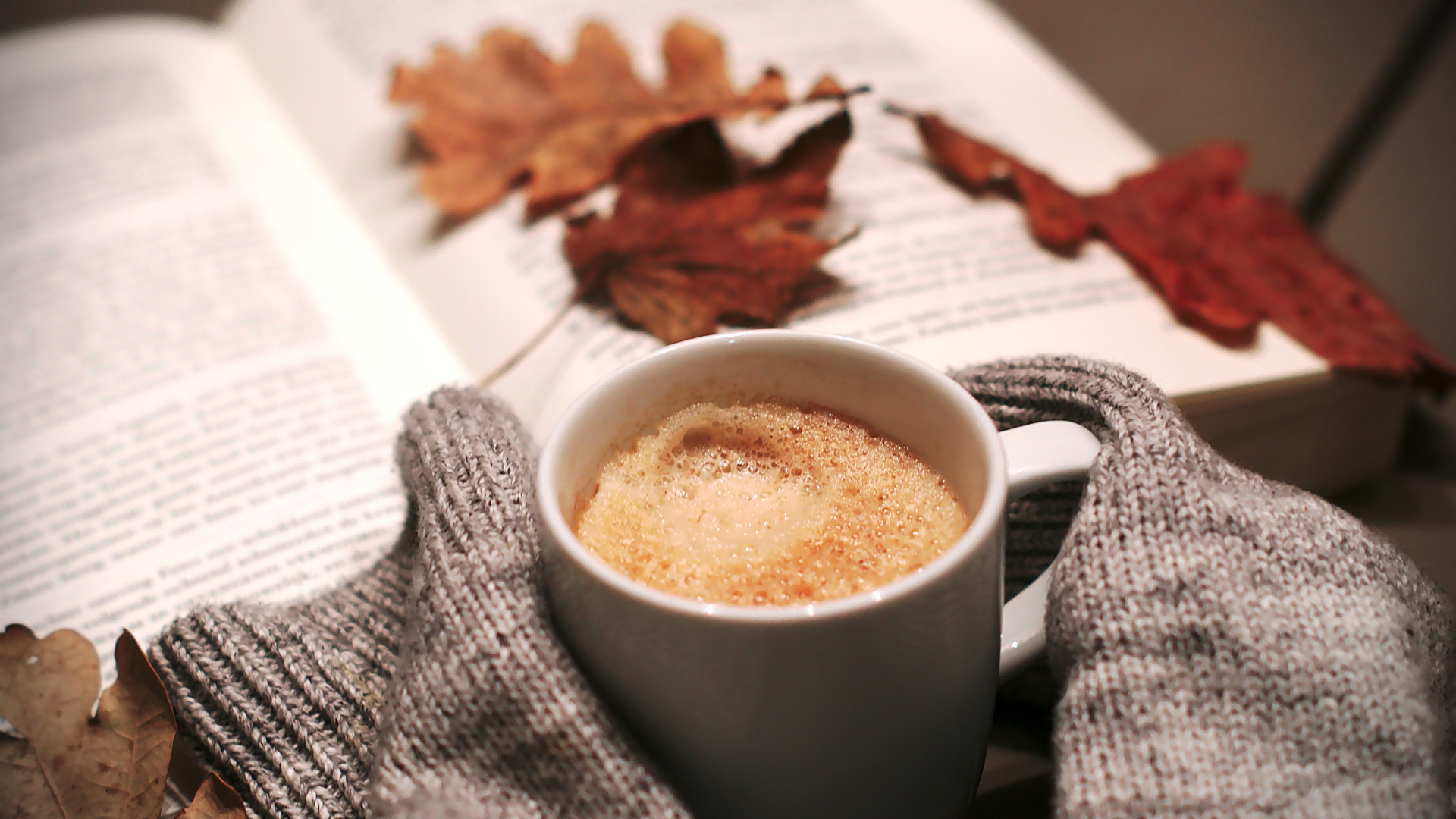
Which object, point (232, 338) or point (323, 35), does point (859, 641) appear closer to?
point (232, 338)

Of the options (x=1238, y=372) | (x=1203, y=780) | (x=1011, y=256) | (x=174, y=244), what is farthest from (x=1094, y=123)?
(x=174, y=244)

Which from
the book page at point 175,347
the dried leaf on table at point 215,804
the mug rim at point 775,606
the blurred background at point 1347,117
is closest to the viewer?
the mug rim at point 775,606

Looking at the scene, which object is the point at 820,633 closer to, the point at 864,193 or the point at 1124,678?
the point at 1124,678

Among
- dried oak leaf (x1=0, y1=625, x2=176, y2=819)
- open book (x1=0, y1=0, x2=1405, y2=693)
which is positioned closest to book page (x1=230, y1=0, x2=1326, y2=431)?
open book (x1=0, y1=0, x2=1405, y2=693)

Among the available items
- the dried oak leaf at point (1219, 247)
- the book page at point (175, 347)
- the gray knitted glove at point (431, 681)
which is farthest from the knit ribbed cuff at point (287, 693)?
the dried oak leaf at point (1219, 247)

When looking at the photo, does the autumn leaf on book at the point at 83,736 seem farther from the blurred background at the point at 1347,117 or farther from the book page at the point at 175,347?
the blurred background at the point at 1347,117

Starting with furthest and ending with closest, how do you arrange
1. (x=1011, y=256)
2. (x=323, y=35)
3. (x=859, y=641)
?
(x=323, y=35) < (x=1011, y=256) < (x=859, y=641)

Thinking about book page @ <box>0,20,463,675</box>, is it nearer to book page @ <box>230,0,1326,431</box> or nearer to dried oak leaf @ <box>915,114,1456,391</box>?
book page @ <box>230,0,1326,431</box>
